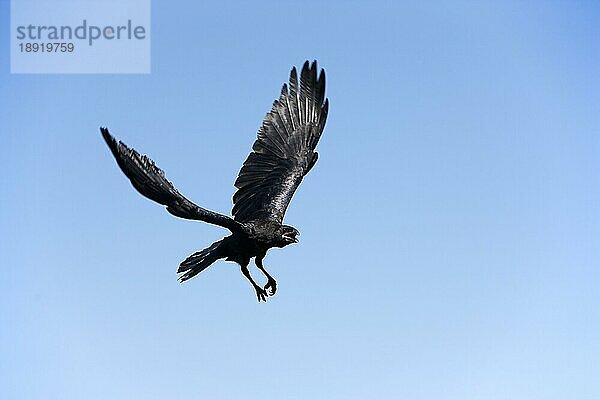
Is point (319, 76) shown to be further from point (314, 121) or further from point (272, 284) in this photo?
point (272, 284)

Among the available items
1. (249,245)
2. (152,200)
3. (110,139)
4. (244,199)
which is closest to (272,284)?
(249,245)

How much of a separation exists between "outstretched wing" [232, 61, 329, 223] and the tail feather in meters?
2.09

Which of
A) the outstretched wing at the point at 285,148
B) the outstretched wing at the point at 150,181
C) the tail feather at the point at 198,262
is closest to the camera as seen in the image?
the outstretched wing at the point at 150,181

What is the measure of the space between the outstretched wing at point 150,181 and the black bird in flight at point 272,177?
1.12m

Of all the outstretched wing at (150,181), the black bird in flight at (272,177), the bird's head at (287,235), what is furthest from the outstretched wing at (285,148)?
the outstretched wing at (150,181)

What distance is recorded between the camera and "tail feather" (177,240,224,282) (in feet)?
66.0

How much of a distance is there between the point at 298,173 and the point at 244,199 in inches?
58.5

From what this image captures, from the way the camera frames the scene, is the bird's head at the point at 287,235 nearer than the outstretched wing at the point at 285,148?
Yes

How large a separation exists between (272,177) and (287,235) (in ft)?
9.20

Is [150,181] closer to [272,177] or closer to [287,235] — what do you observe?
[287,235]

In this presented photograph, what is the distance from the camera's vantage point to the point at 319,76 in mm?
23312

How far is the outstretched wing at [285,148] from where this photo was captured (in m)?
22.7

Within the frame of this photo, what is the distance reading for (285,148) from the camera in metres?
23.4

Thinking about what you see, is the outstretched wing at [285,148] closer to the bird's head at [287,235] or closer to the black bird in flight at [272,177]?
the black bird in flight at [272,177]
